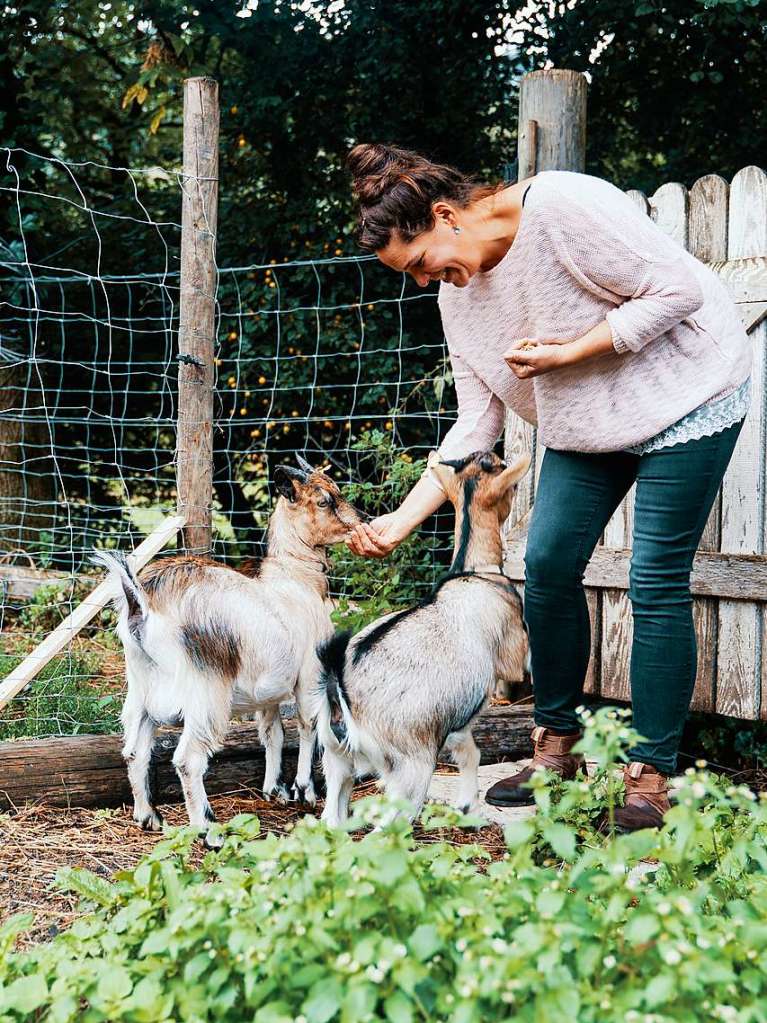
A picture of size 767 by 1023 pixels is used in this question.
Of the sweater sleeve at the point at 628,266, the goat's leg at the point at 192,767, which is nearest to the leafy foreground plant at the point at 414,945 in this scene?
the goat's leg at the point at 192,767

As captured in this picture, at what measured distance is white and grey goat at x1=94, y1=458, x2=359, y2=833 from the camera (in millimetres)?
3441

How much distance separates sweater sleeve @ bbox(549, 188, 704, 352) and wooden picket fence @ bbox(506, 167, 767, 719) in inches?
53.7

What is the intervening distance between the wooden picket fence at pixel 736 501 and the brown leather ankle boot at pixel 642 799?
1.25 m

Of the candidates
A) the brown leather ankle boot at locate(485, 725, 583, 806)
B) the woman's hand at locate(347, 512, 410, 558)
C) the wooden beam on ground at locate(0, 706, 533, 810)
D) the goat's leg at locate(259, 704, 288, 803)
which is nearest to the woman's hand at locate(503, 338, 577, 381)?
the woman's hand at locate(347, 512, 410, 558)

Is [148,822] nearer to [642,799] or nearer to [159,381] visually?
[642,799]

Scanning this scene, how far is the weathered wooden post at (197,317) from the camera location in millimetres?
4660

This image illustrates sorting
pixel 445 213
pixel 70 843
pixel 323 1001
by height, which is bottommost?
pixel 70 843

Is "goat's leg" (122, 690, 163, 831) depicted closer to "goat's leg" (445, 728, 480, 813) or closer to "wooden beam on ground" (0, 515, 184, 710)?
"wooden beam on ground" (0, 515, 184, 710)

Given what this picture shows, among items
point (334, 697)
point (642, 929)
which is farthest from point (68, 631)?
→ point (642, 929)

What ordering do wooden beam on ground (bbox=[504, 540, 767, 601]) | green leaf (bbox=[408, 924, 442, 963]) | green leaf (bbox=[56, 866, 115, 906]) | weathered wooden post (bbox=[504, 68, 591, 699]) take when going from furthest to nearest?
A: 1. weathered wooden post (bbox=[504, 68, 591, 699])
2. wooden beam on ground (bbox=[504, 540, 767, 601])
3. green leaf (bbox=[56, 866, 115, 906])
4. green leaf (bbox=[408, 924, 442, 963])

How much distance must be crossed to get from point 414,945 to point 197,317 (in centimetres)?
352

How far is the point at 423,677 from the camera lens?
10.5 feet

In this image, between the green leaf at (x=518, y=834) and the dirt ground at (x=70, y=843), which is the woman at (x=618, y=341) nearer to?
the dirt ground at (x=70, y=843)

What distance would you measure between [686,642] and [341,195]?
18.5ft
